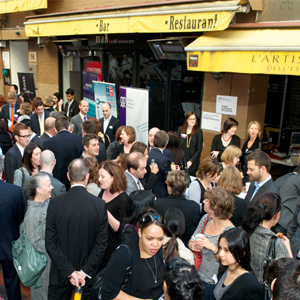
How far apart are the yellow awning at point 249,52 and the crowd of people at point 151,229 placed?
1611 millimetres

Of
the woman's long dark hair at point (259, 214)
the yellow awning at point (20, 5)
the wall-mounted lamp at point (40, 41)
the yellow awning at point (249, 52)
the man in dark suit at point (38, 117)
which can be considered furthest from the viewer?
the wall-mounted lamp at point (40, 41)

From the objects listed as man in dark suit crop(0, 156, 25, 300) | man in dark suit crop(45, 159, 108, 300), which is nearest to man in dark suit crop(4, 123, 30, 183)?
man in dark suit crop(0, 156, 25, 300)

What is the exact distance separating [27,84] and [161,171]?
351 inches

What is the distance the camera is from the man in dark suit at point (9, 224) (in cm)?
377

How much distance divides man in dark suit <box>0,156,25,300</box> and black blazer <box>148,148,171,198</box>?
197 centimetres

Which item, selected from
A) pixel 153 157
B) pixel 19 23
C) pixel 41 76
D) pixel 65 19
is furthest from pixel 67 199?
pixel 19 23

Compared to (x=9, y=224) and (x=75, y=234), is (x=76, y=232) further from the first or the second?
(x=9, y=224)

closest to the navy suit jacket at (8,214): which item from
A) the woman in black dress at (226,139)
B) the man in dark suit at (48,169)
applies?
the man in dark suit at (48,169)

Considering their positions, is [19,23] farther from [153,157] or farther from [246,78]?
[153,157]

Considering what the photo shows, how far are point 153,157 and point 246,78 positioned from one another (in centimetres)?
331

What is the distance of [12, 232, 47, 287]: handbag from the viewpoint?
139 inches

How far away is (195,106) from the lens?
8672 mm

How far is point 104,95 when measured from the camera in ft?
29.6

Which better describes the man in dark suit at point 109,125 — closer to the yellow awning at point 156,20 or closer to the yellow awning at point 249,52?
the yellow awning at point 156,20
